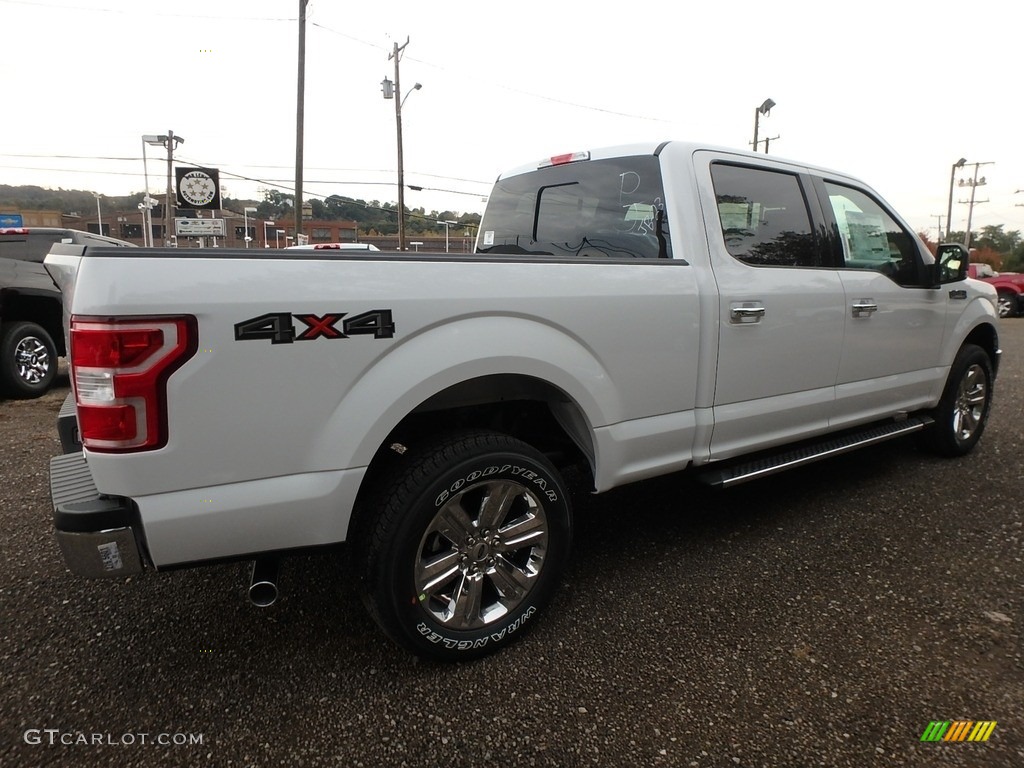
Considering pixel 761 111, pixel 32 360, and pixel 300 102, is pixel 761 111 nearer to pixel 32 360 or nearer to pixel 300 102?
pixel 300 102

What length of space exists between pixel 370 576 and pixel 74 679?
3.62 ft

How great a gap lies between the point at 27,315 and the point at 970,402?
27.9ft

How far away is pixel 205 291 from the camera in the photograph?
5.79 feet

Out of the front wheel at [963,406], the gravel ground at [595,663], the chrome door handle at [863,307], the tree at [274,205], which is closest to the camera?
the gravel ground at [595,663]

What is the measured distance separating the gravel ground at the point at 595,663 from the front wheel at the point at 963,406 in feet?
3.53

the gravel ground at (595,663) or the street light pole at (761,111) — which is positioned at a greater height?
the street light pole at (761,111)

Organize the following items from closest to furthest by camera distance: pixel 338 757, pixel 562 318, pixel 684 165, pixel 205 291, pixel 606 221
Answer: pixel 205 291, pixel 338 757, pixel 562 318, pixel 684 165, pixel 606 221

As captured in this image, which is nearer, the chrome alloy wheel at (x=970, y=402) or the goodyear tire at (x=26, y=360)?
the chrome alloy wheel at (x=970, y=402)

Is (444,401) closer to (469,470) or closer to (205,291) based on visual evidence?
(469,470)

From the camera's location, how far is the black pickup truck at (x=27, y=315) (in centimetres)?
646

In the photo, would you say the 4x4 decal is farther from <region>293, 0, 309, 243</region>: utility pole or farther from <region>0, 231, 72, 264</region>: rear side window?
<region>293, 0, 309, 243</region>: utility pole

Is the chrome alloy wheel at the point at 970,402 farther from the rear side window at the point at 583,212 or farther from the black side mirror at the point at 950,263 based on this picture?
the rear side window at the point at 583,212

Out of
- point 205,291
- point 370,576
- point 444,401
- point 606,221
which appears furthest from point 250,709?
A: point 606,221

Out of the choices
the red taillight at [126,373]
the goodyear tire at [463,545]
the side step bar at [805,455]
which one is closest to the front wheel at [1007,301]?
the side step bar at [805,455]
